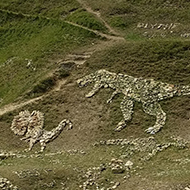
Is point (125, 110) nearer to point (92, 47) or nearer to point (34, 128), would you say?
point (34, 128)

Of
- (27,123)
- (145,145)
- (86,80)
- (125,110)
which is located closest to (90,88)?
(86,80)

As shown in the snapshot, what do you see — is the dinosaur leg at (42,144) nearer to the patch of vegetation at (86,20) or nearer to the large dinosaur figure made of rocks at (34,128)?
the large dinosaur figure made of rocks at (34,128)

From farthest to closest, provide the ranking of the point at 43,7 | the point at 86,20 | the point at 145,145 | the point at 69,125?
the point at 43,7 < the point at 86,20 < the point at 69,125 < the point at 145,145

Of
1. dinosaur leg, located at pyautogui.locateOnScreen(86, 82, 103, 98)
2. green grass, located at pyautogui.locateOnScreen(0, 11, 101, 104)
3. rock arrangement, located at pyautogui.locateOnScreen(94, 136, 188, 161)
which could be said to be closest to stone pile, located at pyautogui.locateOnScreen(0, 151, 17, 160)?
rock arrangement, located at pyautogui.locateOnScreen(94, 136, 188, 161)

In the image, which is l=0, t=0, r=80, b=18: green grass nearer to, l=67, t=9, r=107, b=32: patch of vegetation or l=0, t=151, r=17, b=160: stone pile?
l=67, t=9, r=107, b=32: patch of vegetation

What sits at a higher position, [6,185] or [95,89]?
[6,185]

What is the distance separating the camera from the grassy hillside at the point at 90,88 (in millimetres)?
31250

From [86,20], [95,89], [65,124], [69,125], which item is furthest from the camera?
[86,20]

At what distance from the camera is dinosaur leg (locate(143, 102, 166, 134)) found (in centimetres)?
3703

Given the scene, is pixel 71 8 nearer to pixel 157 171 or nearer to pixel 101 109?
pixel 101 109

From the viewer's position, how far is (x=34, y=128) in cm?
4081

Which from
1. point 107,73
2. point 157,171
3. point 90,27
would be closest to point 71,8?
point 90,27

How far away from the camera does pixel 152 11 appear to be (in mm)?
56250

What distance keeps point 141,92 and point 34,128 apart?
1095 centimetres
